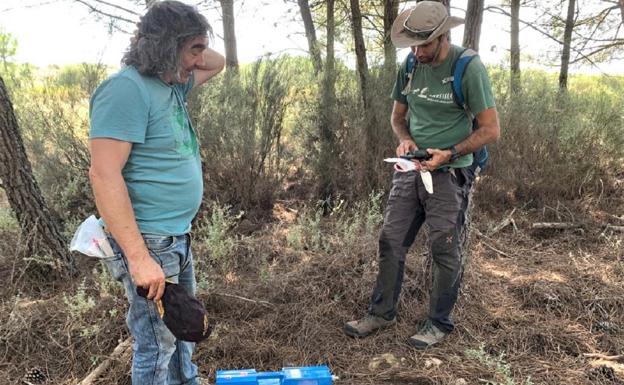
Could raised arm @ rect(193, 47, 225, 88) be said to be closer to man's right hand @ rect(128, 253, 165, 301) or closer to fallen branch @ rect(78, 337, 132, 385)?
man's right hand @ rect(128, 253, 165, 301)

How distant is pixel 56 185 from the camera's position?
4.68 metres

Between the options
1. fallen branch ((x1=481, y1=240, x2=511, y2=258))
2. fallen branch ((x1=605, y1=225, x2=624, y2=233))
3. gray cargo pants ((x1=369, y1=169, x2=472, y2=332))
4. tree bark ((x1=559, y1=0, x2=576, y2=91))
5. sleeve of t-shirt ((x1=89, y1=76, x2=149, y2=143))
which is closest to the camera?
sleeve of t-shirt ((x1=89, y1=76, x2=149, y2=143))

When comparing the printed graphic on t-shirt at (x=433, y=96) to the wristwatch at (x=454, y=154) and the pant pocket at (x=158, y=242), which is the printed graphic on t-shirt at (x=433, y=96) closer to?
the wristwatch at (x=454, y=154)

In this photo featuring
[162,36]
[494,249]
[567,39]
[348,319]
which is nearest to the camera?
[162,36]

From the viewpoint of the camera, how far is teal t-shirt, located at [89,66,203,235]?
1.68 m

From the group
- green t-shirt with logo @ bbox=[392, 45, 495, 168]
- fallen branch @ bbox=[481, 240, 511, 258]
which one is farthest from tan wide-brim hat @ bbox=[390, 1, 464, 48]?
fallen branch @ bbox=[481, 240, 511, 258]

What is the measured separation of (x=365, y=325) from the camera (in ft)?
10.4

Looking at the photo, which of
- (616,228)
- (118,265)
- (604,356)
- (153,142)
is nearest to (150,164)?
(153,142)

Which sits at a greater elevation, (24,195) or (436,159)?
(436,159)

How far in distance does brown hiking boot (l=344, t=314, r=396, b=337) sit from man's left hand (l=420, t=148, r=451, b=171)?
1041 mm

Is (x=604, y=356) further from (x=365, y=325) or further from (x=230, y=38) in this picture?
(x=230, y=38)

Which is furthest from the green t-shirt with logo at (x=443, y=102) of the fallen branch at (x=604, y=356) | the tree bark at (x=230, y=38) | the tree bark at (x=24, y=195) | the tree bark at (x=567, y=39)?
the tree bark at (x=567, y=39)

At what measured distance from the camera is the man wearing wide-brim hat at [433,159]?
9.04 feet

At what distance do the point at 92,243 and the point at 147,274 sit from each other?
27 centimetres
